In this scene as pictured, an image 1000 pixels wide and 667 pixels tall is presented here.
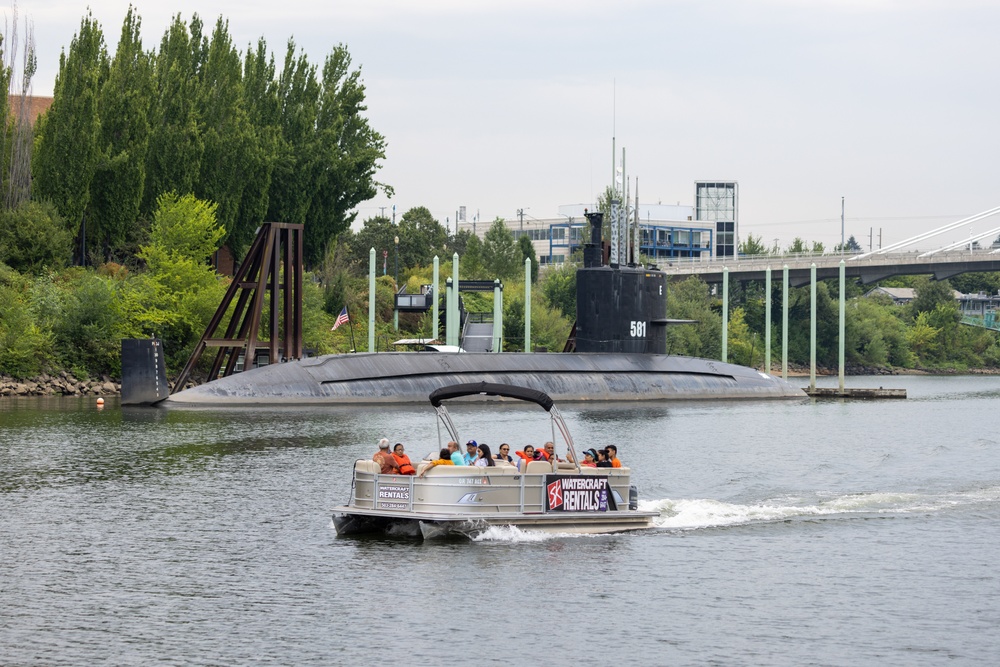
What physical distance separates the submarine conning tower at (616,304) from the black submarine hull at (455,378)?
2.23 ft

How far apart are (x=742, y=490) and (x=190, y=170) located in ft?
→ 160

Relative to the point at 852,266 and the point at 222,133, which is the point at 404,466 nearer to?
the point at 222,133

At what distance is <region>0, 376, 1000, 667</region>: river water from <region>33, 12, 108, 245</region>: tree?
107ft

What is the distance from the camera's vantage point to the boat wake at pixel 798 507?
2814 centimetres

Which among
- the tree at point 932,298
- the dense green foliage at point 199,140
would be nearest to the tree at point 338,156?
the dense green foliage at point 199,140

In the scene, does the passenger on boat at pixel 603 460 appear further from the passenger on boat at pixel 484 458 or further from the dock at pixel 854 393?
the dock at pixel 854 393

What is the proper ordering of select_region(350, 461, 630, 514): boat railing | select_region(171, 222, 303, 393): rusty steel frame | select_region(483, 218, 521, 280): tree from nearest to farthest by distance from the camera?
select_region(350, 461, 630, 514): boat railing, select_region(171, 222, 303, 393): rusty steel frame, select_region(483, 218, 521, 280): tree

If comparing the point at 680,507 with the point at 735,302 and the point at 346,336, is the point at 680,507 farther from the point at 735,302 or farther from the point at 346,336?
the point at 735,302

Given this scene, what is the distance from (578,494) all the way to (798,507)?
7439 mm

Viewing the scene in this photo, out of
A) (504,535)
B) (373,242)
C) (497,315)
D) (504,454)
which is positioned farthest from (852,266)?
(504,535)

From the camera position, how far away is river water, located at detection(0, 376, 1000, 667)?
18.0 meters

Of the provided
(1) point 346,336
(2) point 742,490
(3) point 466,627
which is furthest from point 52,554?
(1) point 346,336

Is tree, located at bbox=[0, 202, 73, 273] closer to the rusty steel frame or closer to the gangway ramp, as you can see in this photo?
the rusty steel frame

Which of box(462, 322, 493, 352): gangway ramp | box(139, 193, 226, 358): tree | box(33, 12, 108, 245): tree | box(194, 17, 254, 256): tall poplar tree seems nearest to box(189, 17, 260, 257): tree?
box(194, 17, 254, 256): tall poplar tree
